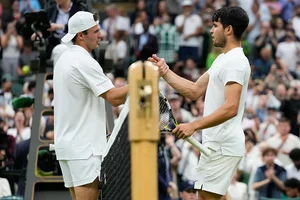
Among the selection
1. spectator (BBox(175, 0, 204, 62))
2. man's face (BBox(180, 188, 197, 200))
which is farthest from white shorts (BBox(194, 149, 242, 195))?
spectator (BBox(175, 0, 204, 62))

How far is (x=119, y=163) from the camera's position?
7895 mm

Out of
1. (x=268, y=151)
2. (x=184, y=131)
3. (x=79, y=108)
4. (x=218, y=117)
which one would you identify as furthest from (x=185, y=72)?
(x=184, y=131)

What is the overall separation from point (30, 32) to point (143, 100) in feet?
23.6

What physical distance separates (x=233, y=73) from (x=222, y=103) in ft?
0.98

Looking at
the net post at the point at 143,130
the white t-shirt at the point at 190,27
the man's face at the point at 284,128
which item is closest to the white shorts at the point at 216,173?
the net post at the point at 143,130

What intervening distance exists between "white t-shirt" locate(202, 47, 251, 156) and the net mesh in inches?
14.9

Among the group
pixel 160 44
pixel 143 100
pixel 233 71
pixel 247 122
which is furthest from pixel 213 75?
pixel 160 44

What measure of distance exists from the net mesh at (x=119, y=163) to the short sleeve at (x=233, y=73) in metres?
0.57

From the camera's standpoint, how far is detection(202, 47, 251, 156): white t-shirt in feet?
29.1

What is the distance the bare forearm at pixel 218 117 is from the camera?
28.0 feet

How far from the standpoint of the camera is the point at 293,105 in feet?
66.9

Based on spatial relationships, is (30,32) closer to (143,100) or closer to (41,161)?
(41,161)

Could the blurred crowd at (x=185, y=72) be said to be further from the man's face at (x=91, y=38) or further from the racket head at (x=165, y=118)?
the racket head at (x=165, y=118)

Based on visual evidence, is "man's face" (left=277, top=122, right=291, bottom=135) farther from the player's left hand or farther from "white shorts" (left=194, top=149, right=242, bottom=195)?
the player's left hand
